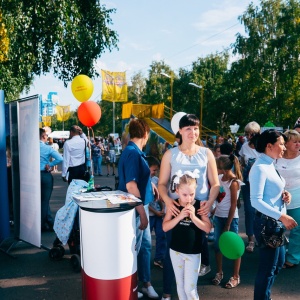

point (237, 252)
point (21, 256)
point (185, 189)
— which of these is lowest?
point (21, 256)

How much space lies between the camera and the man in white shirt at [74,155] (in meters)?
7.68

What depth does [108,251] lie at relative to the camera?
10.2 feet

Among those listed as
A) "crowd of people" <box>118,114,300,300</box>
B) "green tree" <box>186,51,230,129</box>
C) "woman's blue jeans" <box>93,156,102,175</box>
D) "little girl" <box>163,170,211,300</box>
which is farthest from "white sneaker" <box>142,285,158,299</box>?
"green tree" <box>186,51,230,129</box>

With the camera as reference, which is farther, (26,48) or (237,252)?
(26,48)

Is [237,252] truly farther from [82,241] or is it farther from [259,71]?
[259,71]

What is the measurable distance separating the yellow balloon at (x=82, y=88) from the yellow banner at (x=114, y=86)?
1417cm

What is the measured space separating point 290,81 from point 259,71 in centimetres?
282

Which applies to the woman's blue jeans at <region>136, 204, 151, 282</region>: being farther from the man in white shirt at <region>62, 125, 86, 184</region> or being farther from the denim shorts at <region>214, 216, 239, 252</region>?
Result: the man in white shirt at <region>62, 125, 86, 184</region>

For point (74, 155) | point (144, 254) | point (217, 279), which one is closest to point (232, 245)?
point (144, 254)

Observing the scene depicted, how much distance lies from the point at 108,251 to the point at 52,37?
440 inches

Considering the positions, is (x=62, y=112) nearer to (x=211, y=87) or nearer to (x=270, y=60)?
(x=211, y=87)

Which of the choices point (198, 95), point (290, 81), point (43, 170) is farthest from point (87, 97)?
point (198, 95)

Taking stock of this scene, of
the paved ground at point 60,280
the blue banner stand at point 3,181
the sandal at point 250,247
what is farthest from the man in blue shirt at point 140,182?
the blue banner stand at point 3,181

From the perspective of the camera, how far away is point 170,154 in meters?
3.32
